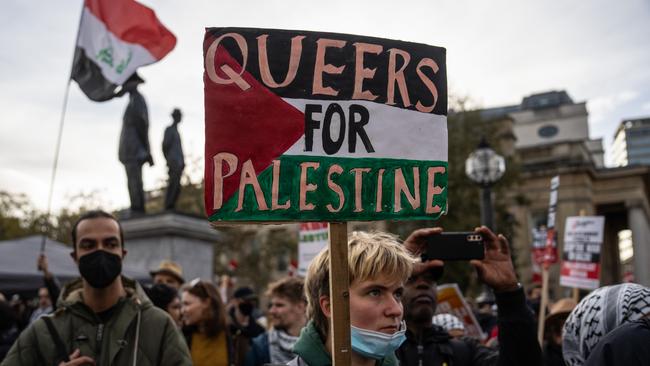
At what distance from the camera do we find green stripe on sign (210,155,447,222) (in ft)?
8.34

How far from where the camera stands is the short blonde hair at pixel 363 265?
107 inches

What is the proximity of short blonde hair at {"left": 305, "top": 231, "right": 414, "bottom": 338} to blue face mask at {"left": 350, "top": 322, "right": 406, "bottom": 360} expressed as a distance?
0.19m

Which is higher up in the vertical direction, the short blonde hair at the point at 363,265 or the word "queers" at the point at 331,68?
the word "queers" at the point at 331,68

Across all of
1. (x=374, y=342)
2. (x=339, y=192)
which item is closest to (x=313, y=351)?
(x=374, y=342)

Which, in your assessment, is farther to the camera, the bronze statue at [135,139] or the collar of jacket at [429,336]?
the bronze statue at [135,139]

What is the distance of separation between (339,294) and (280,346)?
3111mm

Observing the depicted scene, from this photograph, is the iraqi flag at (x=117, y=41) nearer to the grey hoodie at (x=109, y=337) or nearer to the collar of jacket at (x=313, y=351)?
the grey hoodie at (x=109, y=337)

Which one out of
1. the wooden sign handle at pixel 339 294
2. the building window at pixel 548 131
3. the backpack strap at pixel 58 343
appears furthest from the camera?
the building window at pixel 548 131

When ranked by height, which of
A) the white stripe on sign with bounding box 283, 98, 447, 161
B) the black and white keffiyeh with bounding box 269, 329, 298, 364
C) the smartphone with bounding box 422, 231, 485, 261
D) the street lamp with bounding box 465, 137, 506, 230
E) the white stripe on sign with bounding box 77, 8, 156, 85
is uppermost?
the white stripe on sign with bounding box 77, 8, 156, 85

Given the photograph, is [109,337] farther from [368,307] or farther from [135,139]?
[135,139]

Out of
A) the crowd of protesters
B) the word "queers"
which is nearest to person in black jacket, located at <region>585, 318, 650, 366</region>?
the crowd of protesters

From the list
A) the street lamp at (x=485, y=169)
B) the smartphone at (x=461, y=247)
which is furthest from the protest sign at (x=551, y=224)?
the smartphone at (x=461, y=247)

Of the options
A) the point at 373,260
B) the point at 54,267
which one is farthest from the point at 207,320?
the point at 54,267

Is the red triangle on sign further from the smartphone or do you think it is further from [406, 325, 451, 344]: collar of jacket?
[406, 325, 451, 344]: collar of jacket
